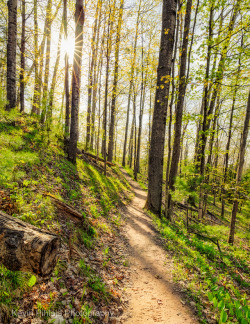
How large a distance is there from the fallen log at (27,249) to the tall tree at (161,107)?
19.1 ft

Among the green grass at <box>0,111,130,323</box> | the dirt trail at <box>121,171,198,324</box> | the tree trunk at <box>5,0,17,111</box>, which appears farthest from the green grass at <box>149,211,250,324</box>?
the tree trunk at <box>5,0,17,111</box>

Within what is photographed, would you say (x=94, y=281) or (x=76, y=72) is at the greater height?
(x=76, y=72)

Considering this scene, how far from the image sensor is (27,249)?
5.86 feet

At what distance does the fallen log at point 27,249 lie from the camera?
5.83ft

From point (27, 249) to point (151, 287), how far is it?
2751 millimetres

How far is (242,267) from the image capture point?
603 cm

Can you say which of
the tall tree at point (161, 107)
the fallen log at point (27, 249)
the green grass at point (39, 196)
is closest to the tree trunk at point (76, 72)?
the green grass at point (39, 196)

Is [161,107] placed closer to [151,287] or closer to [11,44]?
[151,287]

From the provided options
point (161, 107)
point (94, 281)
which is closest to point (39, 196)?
point (94, 281)

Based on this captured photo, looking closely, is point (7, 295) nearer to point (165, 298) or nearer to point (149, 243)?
point (165, 298)

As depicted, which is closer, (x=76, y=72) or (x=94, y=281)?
(x=94, y=281)

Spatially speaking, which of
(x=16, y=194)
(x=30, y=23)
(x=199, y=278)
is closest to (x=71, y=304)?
(x=16, y=194)

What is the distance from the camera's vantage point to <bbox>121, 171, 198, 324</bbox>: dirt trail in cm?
263

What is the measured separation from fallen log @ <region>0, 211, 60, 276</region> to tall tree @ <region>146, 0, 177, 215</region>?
5.81 m
